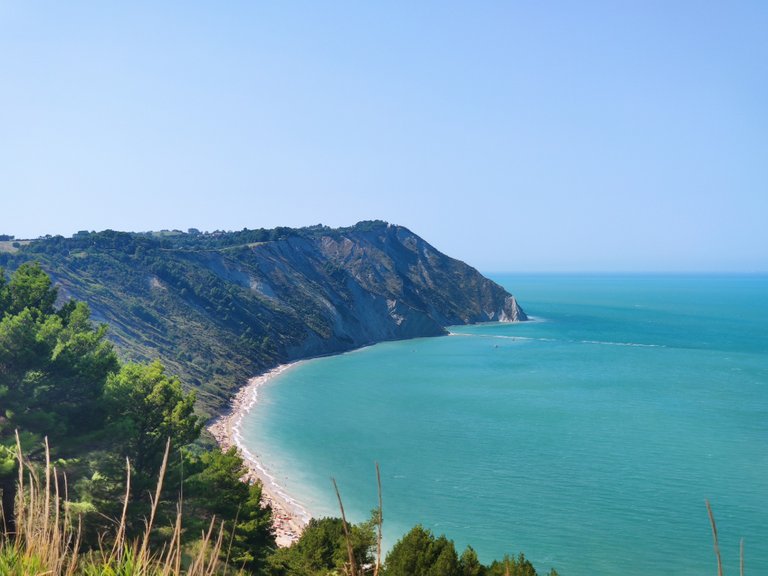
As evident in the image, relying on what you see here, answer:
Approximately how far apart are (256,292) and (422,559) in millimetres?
79041

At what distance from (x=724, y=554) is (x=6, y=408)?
29.7 metres

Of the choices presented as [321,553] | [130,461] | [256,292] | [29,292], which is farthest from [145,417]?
[256,292]

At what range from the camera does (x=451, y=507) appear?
3353 centimetres

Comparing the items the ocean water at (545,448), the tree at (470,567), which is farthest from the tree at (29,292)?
the ocean water at (545,448)

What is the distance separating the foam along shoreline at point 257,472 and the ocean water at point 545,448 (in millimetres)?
907

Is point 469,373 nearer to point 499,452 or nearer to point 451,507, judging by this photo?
point 499,452

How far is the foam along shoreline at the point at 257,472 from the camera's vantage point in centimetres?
3096

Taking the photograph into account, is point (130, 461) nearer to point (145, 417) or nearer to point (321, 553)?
point (145, 417)

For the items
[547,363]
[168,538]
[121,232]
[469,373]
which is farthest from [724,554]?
[121,232]

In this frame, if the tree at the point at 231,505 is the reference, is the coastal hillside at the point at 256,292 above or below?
above

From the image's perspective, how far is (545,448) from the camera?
44156mm

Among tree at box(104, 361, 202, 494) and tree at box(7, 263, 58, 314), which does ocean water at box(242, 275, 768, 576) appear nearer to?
tree at box(104, 361, 202, 494)

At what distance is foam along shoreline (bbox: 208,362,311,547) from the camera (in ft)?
102

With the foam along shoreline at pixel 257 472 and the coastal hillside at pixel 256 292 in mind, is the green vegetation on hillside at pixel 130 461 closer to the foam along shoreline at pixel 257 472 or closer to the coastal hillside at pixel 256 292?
the foam along shoreline at pixel 257 472
